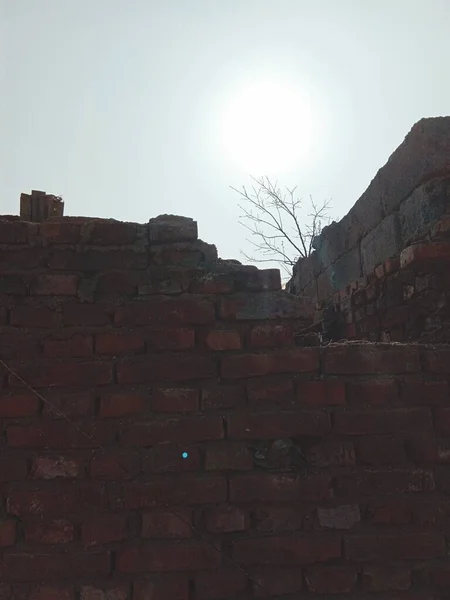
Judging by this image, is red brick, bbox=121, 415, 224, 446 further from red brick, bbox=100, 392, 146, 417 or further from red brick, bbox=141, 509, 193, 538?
red brick, bbox=141, 509, 193, 538

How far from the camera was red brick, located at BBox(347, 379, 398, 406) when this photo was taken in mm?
1938

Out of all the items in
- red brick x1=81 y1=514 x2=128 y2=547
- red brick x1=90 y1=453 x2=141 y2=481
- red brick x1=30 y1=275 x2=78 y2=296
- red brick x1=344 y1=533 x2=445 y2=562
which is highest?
red brick x1=30 y1=275 x2=78 y2=296

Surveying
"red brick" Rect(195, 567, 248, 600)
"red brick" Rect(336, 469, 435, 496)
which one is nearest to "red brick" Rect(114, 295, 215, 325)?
"red brick" Rect(336, 469, 435, 496)

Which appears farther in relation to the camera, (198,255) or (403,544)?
(198,255)

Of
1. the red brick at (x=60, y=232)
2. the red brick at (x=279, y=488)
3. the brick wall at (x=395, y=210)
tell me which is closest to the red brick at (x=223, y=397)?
the red brick at (x=279, y=488)

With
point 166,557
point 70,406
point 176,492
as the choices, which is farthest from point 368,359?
point 70,406

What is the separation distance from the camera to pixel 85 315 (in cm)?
197

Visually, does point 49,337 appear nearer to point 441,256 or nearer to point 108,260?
point 108,260

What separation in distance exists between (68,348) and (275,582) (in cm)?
113

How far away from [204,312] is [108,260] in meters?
0.45

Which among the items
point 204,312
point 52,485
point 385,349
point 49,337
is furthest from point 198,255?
point 52,485

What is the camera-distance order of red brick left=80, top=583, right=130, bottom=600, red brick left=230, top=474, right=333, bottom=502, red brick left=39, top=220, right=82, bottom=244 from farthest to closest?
red brick left=39, top=220, right=82, bottom=244
red brick left=230, top=474, right=333, bottom=502
red brick left=80, top=583, right=130, bottom=600

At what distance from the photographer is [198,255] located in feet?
6.82

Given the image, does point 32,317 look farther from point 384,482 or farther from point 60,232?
point 384,482
